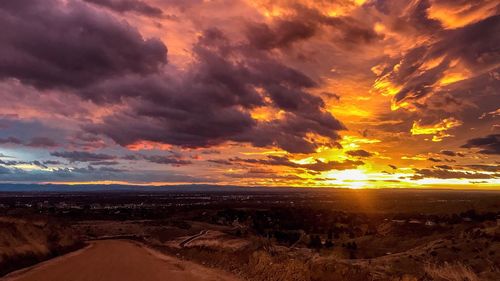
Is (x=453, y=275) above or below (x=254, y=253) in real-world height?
below

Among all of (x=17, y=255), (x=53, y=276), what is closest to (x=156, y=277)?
(x=53, y=276)

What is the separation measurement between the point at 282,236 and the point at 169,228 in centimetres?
2535

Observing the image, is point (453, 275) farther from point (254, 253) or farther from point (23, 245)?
point (23, 245)

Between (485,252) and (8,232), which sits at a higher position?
(8,232)

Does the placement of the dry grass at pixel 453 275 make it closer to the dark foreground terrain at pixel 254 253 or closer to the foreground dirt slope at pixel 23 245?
the dark foreground terrain at pixel 254 253

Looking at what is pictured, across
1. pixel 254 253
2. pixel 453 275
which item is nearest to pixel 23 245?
pixel 254 253

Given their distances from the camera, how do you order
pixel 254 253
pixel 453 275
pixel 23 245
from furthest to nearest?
pixel 23 245 < pixel 254 253 < pixel 453 275

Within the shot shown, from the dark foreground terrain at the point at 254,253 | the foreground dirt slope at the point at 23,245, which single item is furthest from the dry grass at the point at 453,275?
the foreground dirt slope at the point at 23,245

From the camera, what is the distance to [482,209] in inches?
5290

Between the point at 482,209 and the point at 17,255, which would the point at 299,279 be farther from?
the point at 482,209

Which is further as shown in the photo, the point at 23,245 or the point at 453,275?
the point at 23,245

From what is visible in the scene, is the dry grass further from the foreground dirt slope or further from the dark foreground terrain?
the foreground dirt slope

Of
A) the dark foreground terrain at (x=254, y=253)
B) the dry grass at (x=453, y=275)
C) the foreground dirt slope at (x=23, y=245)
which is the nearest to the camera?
the dry grass at (x=453, y=275)

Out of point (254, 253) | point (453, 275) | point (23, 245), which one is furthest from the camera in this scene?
point (23, 245)
